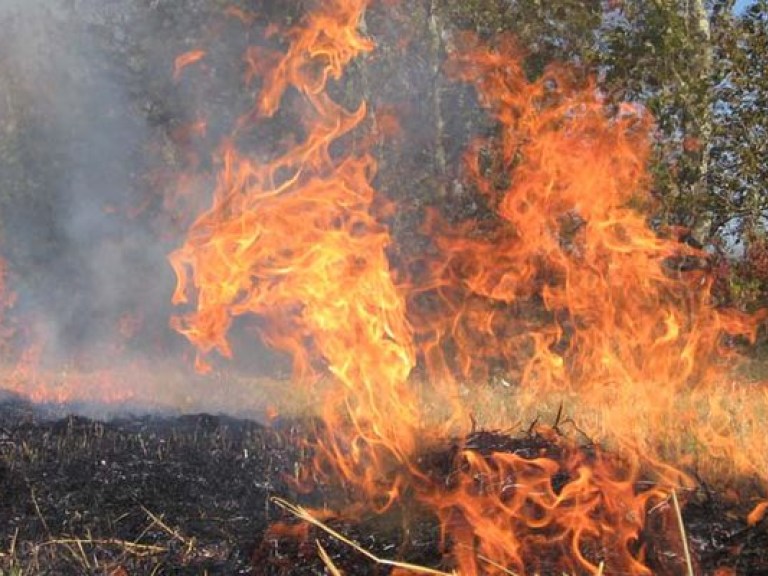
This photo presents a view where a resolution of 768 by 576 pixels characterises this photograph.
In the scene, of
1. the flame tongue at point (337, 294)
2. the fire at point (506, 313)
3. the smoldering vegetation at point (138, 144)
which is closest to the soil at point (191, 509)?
the fire at point (506, 313)

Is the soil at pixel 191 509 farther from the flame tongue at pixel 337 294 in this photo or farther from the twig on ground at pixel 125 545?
the flame tongue at pixel 337 294

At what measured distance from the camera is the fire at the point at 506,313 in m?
3.74

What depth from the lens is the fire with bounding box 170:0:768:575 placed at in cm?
374

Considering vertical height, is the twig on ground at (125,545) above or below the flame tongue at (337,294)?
below

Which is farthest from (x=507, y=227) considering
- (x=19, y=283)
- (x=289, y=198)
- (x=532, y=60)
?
(x=19, y=283)

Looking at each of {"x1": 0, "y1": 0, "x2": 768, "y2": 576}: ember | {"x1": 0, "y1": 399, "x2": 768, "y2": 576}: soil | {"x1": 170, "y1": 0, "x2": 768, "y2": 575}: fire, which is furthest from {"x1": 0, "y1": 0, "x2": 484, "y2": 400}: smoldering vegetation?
{"x1": 0, "y1": 399, "x2": 768, "y2": 576}: soil

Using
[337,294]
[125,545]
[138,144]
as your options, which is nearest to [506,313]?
[337,294]

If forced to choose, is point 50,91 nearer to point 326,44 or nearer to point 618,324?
point 326,44

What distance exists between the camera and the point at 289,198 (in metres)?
6.21

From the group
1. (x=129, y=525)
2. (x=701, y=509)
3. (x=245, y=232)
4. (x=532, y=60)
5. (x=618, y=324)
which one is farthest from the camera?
(x=532, y=60)

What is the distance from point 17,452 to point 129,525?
7.09 ft

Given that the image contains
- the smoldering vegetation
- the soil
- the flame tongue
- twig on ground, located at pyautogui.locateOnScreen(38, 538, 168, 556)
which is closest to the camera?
the soil

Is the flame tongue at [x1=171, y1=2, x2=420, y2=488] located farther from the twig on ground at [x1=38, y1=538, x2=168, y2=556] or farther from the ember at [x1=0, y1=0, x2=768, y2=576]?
the twig on ground at [x1=38, y1=538, x2=168, y2=556]

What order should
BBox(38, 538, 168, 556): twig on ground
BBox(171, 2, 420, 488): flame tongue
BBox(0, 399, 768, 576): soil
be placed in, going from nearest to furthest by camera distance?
BBox(0, 399, 768, 576): soil
BBox(38, 538, 168, 556): twig on ground
BBox(171, 2, 420, 488): flame tongue
